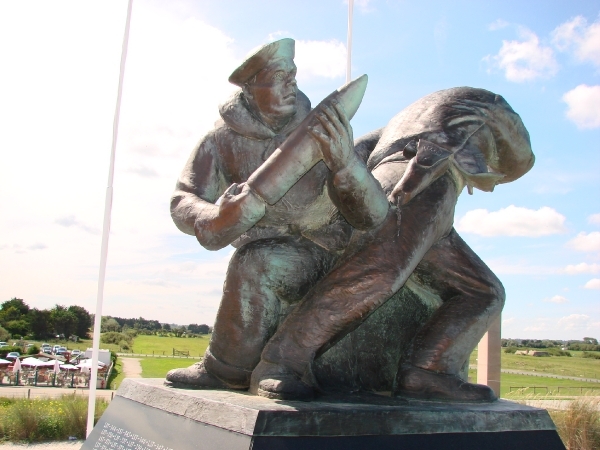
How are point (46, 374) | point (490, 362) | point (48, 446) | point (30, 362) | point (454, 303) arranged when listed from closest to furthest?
point (454, 303), point (490, 362), point (48, 446), point (46, 374), point (30, 362)

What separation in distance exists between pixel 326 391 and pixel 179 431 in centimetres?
64

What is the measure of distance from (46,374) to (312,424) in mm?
29674

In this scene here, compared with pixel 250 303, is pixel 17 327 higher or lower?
lower

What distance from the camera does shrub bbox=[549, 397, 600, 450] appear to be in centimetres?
923

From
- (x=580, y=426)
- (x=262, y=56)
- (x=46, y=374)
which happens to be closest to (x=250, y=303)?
(x=262, y=56)

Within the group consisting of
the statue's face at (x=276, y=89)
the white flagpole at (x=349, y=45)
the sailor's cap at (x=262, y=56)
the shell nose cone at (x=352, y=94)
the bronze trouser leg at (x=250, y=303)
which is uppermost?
the white flagpole at (x=349, y=45)

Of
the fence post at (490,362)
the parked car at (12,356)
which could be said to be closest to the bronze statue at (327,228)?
the fence post at (490,362)

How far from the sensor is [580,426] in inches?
370

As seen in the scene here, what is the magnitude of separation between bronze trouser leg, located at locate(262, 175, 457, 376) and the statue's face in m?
0.68

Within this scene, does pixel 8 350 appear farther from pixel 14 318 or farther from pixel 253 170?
pixel 253 170

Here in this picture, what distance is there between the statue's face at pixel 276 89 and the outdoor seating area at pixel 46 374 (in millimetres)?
25913

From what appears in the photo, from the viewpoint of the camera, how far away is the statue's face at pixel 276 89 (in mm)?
2617

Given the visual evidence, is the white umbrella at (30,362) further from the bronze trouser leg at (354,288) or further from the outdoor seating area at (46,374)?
the bronze trouser leg at (354,288)

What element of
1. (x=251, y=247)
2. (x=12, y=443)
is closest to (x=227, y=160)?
(x=251, y=247)
